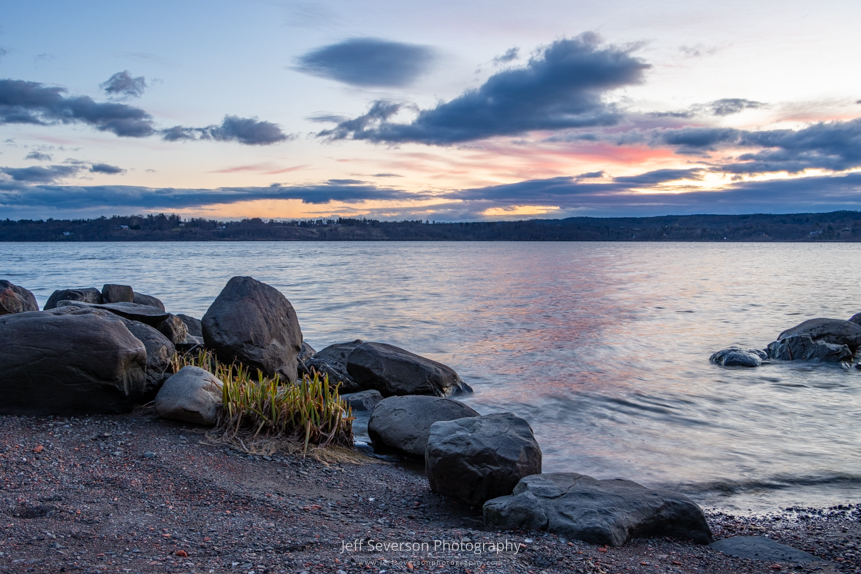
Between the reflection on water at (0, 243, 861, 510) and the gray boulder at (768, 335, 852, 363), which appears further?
the gray boulder at (768, 335, 852, 363)

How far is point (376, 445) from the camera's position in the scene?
8266 mm

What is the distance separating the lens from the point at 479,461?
6.14m

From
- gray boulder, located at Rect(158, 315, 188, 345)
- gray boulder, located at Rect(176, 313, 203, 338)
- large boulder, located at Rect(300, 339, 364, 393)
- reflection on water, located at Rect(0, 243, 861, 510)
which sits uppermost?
gray boulder, located at Rect(158, 315, 188, 345)

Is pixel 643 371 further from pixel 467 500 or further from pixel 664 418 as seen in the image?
pixel 467 500

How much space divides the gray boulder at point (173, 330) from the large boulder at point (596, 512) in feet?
24.1

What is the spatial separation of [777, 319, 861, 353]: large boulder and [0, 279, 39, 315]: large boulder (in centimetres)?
1885

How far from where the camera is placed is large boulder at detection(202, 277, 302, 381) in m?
9.59

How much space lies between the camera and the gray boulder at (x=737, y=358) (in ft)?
49.3

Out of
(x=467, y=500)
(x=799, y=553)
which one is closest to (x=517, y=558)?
(x=467, y=500)

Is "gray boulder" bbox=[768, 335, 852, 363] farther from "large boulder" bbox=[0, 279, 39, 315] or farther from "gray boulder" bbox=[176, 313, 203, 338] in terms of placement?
"large boulder" bbox=[0, 279, 39, 315]

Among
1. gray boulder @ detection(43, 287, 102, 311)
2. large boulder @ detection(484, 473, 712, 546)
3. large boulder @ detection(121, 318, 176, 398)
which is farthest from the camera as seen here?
gray boulder @ detection(43, 287, 102, 311)

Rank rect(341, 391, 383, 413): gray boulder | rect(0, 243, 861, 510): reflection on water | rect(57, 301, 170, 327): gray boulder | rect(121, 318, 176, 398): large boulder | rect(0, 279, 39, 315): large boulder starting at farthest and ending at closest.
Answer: rect(0, 279, 39, 315): large boulder < rect(341, 391, 383, 413): gray boulder < rect(57, 301, 170, 327): gray boulder < rect(0, 243, 861, 510): reflection on water < rect(121, 318, 176, 398): large boulder

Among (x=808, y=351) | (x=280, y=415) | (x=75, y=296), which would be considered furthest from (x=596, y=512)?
(x=75, y=296)

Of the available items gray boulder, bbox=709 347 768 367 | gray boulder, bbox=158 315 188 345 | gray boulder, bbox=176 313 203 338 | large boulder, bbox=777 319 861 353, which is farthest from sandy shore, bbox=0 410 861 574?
large boulder, bbox=777 319 861 353
